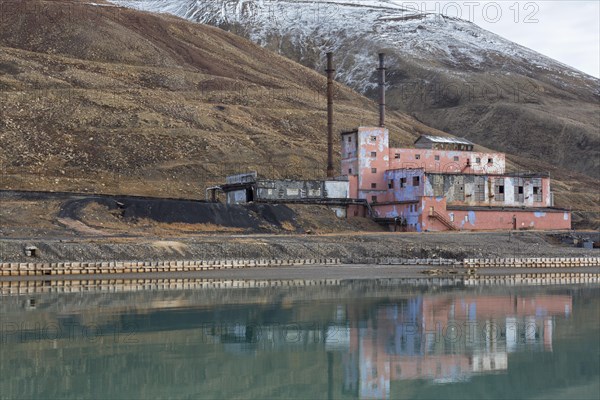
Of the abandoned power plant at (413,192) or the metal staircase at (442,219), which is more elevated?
the abandoned power plant at (413,192)

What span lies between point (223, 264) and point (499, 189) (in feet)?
112

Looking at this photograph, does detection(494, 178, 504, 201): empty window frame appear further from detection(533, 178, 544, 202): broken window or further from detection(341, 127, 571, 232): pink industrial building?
detection(533, 178, 544, 202): broken window

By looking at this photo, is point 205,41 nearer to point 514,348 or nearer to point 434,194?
point 434,194

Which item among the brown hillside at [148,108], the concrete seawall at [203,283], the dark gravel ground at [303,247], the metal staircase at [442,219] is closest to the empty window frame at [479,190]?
the metal staircase at [442,219]

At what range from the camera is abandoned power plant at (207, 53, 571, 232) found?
78.6m

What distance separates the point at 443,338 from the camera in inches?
1195

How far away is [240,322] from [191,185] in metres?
67.5

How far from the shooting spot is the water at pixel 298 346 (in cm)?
2348

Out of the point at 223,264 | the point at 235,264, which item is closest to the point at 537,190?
the point at 235,264

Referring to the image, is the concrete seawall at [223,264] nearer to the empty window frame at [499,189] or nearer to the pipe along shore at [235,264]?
the pipe along shore at [235,264]

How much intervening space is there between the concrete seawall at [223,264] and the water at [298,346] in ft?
30.7

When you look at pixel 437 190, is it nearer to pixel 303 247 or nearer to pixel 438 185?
pixel 438 185

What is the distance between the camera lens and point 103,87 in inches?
5049

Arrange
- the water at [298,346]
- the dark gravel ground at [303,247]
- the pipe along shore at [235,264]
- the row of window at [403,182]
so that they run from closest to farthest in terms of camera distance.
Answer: the water at [298,346], the pipe along shore at [235,264], the dark gravel ground at [303,247], the row of window at [403,182]
